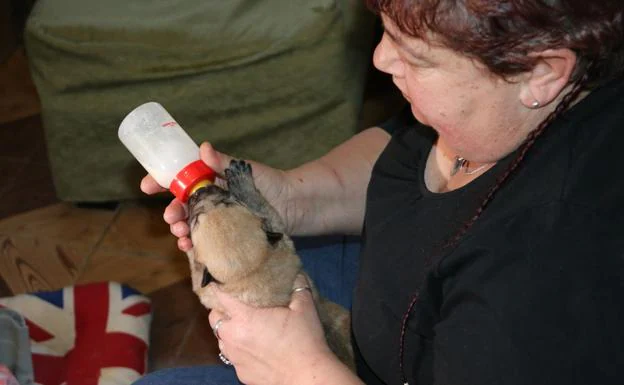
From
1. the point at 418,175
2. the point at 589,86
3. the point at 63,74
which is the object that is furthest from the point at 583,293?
the point at 63,74

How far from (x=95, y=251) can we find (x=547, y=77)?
1620 mm

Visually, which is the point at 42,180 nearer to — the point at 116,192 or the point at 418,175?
the point at 116,192

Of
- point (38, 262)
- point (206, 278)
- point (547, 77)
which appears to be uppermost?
point (547, 77)

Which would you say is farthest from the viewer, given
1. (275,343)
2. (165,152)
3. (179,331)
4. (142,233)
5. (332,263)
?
(142,233)

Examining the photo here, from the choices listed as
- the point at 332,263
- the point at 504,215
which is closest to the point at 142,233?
the point at 332,263

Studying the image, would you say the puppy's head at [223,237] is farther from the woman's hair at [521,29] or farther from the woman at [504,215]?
the woman's hair at [521,29]

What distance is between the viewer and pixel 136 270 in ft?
7.00

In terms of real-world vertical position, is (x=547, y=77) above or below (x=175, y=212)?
above

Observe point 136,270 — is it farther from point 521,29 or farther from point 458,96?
point 521,29

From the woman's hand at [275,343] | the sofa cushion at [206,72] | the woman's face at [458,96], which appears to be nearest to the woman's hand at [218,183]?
the woman's hand at [275,343]

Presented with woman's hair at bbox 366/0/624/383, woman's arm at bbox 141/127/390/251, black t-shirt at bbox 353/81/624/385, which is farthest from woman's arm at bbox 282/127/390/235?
woman's hair at bbox 366/0/624/383

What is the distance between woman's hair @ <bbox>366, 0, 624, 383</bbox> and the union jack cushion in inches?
45.1

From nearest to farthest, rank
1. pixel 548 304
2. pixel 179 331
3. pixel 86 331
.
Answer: pixel 548 304 < pixel 86 331 < pixel 179 331

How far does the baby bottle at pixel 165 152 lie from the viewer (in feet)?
3.85
